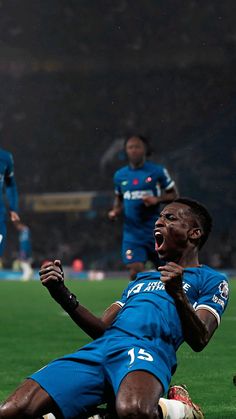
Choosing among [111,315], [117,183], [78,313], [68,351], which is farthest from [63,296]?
[117,183]

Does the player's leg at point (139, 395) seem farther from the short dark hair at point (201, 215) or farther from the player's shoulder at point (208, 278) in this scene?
the short dark hair at point (201, 215)

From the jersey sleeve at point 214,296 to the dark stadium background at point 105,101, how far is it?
28995 millimetres

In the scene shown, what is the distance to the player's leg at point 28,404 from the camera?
143 inches

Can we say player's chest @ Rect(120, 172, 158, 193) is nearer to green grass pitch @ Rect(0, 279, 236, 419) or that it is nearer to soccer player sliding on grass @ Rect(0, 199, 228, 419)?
green grass pitch @ Rect(0, 279, 236, 419)

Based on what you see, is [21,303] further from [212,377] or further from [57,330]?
[212,377]

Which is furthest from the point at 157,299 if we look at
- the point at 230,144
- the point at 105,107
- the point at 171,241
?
the point at 105,107

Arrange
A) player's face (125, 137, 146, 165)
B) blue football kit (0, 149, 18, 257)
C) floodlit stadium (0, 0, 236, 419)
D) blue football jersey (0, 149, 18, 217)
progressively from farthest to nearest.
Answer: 1. floodlit stadium (0, 0, 236, 419)
2. player's face (125, 137, 146, 165)
3. blue football jersey (0, 149, 18, 217)
4. blue football kit (0, 149, 18, 257)

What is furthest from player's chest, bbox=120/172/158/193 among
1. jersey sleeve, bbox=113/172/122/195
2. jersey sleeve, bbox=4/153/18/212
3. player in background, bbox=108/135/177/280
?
jersey sleeve, bbox=4/153/18/212

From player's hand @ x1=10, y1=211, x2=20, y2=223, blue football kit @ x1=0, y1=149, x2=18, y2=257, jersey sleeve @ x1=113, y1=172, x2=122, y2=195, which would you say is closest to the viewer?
blue football kit @ x1=0, y1=149, x2=18, y2=257

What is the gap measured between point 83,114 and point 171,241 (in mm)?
36405

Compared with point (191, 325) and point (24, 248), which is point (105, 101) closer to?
point (24, 248)

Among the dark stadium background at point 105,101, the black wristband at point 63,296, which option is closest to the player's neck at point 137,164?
the black wristband at point 63,296

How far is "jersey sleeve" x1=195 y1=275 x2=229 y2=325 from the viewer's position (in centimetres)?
397

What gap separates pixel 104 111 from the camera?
39.7 m
